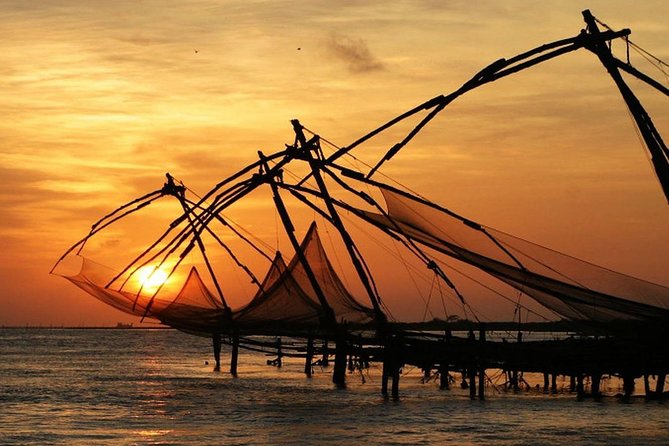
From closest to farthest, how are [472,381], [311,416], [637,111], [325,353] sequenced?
[637,111] < [311,416] < [472,381] < [325,353]

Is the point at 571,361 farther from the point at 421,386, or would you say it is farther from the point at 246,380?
A: the point at 246,380

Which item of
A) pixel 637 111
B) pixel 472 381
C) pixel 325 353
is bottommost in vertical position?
pixel 472 381

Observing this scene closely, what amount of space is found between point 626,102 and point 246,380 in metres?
21.3

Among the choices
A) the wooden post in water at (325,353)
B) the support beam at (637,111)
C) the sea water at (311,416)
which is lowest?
the sea water at (311,416)

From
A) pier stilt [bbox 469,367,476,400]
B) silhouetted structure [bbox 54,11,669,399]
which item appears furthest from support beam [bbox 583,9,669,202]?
pier stilt [bbox 469,367,476,400]

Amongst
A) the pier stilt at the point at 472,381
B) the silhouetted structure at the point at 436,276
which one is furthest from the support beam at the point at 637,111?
the pier stilt at the point at 472,381

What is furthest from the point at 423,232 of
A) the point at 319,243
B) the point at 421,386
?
the point at 421,386

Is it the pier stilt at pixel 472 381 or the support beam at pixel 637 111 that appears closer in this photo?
the support beam at pixel 637 111

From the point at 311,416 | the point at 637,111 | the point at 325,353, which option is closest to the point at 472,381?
the point at 325,353

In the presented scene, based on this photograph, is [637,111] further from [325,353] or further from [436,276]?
[325,353]

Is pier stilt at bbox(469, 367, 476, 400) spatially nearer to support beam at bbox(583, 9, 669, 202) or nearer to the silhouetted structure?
the silhouetted structure

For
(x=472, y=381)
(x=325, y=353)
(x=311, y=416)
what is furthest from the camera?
(x=325, y=353)

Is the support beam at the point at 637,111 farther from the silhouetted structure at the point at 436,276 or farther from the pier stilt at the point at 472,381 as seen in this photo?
the pier stilt at the point at 472,381

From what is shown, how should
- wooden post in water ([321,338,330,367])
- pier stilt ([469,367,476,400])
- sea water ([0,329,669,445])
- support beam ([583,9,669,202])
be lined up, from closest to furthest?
1. support beam ([583,9,669,202])
2. sea water ([0,329,669,445])
3. pier stilt ([469,367,476,400])
4. wooden post in water ([321,338,330,367])
